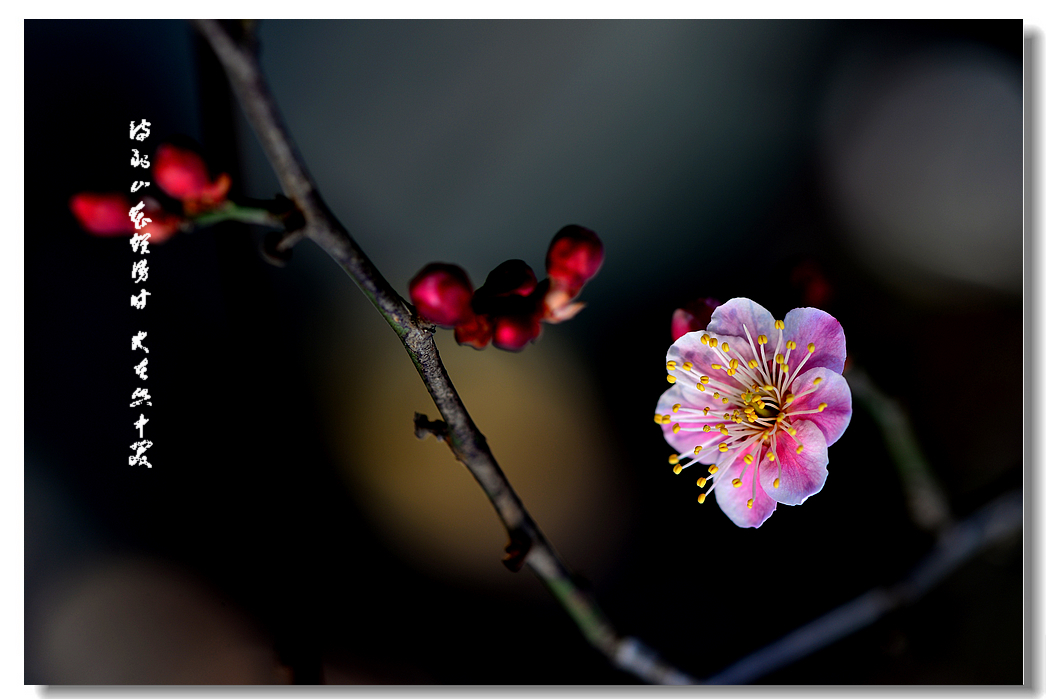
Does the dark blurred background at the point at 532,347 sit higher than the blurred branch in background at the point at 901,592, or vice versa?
the dark blurred background at the point at 532,347

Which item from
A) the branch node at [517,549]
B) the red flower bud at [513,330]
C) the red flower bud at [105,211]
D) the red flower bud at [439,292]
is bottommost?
the branch node at [517,549]

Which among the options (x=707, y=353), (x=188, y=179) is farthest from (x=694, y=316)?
(x=188, y=179)

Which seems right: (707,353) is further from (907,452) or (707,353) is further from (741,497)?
(907,452)

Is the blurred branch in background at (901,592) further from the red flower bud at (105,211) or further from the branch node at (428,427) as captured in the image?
the red flower bud at (105,211)

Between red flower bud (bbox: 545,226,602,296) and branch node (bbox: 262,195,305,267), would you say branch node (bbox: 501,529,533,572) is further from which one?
branch node (bbox: 262,195,305,267)

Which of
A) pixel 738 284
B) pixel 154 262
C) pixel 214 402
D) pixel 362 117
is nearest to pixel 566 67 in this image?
pixel 362 117

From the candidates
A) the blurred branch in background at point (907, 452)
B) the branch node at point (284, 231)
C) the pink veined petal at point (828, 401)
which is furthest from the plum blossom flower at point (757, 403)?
the branch node at point (284, 231)
